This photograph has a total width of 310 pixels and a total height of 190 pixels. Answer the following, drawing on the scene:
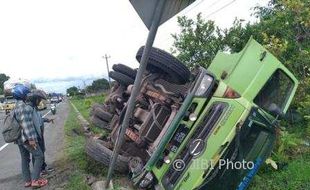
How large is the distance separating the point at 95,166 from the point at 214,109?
3.36 m

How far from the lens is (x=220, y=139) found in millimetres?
5602

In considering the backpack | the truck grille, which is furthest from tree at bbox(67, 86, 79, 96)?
the truck grille

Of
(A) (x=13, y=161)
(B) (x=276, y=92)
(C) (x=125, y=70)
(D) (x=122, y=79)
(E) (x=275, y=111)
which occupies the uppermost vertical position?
(B) (x=276, y=92)

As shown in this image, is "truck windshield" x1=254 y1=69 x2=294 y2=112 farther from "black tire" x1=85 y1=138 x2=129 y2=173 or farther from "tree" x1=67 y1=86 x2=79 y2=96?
"tree" x1=67 y1=86 x2=79 y2=96

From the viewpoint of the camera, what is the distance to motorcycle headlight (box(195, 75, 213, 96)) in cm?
626

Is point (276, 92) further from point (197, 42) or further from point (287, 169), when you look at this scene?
point (197, 42)

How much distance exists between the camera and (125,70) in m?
9.11

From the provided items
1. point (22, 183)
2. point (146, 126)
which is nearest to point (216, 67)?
point (146, 126)

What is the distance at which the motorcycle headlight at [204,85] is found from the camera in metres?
6.26

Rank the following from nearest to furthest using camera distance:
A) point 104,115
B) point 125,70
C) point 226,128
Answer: point 226,128 < point 125,70 < point 104,115

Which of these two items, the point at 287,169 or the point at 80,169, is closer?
the point at 287,169

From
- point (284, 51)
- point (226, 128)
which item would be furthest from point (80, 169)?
point (284, 51)

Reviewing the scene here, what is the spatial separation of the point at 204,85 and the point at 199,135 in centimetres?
76

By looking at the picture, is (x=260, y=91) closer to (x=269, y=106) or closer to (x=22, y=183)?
(x=269, y=106)
